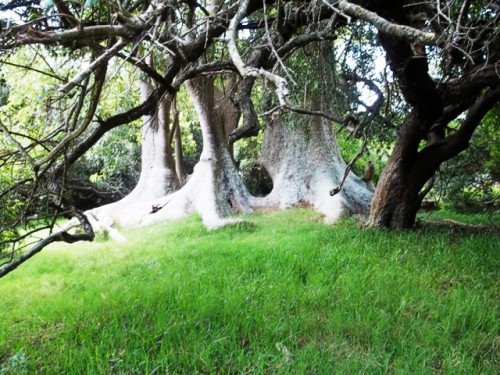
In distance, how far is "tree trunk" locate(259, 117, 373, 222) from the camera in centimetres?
1151

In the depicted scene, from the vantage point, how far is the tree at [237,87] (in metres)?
2.89

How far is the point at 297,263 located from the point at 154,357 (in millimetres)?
2505

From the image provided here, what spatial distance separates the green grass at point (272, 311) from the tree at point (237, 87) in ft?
3.03

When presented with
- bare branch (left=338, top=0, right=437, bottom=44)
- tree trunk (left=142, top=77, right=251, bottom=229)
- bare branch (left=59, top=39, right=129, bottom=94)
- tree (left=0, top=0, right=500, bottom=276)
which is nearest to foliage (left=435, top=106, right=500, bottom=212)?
tree (left=0, top=0, right=500, bottom=276)

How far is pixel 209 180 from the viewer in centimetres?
1112

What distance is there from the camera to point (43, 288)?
5.46m

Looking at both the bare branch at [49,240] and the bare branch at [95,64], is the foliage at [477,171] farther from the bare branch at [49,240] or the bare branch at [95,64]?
the bare branch at [95,64]

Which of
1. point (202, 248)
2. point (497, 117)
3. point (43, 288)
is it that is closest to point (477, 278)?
point (202, 248)

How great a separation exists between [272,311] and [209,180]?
755 cm

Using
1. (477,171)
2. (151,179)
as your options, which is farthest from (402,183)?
(151,179)

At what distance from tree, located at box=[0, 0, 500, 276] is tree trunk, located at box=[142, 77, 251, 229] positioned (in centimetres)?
4

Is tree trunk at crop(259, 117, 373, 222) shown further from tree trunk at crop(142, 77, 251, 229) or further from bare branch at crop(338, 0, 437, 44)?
bare branch at crop(338, 0, 437, 44)

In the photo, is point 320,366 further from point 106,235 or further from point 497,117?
point 106,235

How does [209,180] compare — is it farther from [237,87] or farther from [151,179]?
[237,87]
